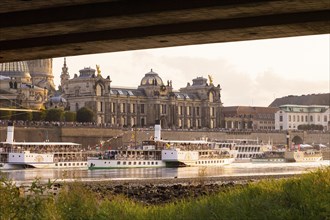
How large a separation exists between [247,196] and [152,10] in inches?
168

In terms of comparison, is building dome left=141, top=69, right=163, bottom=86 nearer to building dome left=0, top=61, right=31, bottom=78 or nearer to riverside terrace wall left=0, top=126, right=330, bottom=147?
riverside terrace wall left=0, top=126, right=330, bottom=147

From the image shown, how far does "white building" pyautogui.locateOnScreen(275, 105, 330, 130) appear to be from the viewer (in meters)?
191

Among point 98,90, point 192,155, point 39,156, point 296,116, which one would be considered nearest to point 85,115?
point 98,90

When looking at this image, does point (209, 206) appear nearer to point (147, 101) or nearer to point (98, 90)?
point (98, 90)

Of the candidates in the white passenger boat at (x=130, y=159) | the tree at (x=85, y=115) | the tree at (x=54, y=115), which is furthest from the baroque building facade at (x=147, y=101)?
the white passenger boat at (x=130, y=159)

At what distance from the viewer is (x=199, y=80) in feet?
578

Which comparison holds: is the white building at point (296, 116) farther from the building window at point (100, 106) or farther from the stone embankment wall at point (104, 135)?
the building window at point (100, 106)

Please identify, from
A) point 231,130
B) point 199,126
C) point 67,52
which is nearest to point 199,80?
point 199,126

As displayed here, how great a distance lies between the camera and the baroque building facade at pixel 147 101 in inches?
5896

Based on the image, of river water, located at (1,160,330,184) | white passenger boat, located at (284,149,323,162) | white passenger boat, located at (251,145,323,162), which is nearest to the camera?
river water, located at (1,160,330,184)

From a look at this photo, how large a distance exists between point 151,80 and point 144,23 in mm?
143979

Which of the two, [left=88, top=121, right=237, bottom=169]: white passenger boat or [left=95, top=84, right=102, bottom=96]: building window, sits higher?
[left=95, top=84, right=102, bottom=96]: building window

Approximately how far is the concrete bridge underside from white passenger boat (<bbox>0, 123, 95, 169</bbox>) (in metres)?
57.5

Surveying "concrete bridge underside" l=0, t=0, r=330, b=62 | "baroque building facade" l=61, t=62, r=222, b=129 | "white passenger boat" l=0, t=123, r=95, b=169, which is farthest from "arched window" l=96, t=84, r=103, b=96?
"concrete bridge underside" l=0, t=0, r=330, b=62
